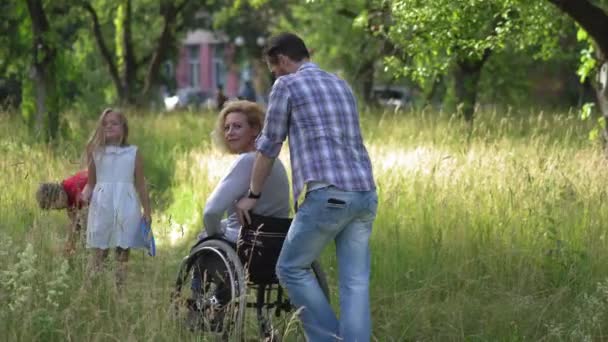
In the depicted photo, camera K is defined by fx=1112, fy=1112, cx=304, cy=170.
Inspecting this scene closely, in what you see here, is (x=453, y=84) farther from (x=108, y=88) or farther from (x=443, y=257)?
(x=443, y=257)

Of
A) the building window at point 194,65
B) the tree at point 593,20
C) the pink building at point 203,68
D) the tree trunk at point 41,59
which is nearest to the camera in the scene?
the tree at point 593,20

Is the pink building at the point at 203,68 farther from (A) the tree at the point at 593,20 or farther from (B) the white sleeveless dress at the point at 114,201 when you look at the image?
(B) the white sleeveless dress at the point at 114,201

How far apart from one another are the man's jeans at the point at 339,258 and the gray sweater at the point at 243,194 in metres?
0.45

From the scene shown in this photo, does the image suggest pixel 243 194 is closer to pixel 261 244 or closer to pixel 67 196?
pixel 261 244

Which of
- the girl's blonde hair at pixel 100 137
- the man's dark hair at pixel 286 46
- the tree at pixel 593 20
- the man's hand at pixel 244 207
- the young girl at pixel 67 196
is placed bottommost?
the young girl at pixel 67 196

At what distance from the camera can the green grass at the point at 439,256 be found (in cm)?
558

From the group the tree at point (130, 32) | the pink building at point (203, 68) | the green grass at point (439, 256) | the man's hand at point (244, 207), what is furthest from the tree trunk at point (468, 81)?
the pink building at point (203, 68)

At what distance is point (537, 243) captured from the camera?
8.12 meters

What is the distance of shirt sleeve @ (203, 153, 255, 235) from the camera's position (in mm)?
6043

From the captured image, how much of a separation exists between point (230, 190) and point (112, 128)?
5.97 feet

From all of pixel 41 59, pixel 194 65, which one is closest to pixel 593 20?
pixel 41 59

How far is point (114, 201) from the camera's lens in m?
7.50

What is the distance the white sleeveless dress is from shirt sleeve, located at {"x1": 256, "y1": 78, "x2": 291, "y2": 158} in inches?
83.5

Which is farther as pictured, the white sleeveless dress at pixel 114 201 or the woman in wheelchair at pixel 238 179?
the white sleeveless dress at pixel 114 201
